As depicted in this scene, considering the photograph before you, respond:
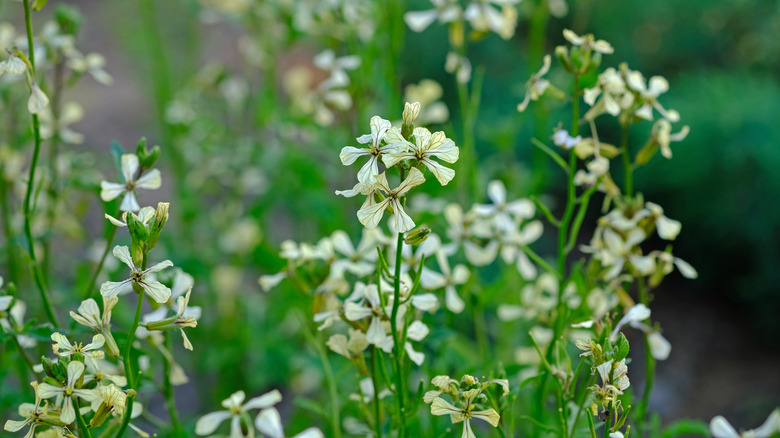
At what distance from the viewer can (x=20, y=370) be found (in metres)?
1.07

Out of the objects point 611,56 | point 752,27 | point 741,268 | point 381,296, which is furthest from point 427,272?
point 752,27

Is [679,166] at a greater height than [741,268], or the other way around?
[679,166]

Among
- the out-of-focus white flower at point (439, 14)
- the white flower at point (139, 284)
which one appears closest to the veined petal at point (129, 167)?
the white flower at point (139, 284)

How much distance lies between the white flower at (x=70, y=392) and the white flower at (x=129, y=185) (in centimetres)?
19

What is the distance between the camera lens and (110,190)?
2.51 ft

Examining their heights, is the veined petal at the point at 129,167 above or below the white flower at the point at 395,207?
below

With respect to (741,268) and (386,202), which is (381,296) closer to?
(386,202)

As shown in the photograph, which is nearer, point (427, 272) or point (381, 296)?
point (381, 296)

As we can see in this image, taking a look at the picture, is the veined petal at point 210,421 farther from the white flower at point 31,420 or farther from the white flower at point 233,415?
the white flower at point 31,420

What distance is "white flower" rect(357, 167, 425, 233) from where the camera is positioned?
0.61m

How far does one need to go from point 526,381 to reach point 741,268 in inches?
63.6

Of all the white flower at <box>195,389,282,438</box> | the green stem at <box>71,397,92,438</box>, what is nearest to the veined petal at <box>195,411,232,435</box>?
the white flower at <box>195,389,282,438</box>

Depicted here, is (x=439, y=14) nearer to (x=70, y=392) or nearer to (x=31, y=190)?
(x=31, y=190)

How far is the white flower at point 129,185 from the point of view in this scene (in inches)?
30.0
